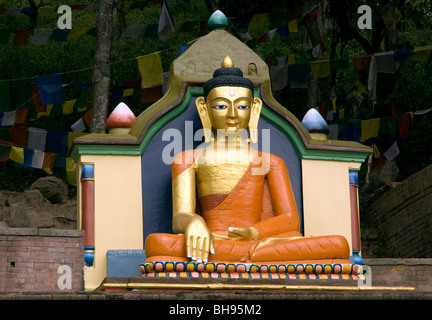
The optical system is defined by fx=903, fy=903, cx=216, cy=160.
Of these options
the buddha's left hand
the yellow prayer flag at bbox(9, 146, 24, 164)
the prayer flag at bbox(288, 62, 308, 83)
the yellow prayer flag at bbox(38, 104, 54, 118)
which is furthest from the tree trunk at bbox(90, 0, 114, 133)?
the buddha's left hand

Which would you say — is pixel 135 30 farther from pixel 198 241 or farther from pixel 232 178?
pixel 198 241

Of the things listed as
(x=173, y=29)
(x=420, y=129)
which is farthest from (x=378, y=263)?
(x=420, y=129)

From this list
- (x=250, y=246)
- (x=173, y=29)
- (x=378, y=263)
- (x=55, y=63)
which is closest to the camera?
(x=250, y=246)

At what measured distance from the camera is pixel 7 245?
990 centimetres

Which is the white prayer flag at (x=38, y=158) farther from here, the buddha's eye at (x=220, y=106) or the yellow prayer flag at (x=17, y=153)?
the buddha's eye at (x=220, y=106)

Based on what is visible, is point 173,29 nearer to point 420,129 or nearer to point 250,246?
point 420,129

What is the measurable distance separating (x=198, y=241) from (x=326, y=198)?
7.26ft

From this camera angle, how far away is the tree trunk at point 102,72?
45.3 ft

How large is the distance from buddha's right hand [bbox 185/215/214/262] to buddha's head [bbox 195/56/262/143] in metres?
1.45

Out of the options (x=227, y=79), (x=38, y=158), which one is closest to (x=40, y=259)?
(x=227, y=79)

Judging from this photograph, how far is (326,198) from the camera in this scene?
32.4ft

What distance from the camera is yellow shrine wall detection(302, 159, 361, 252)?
9.80 metres

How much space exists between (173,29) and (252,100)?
18.2 ft
